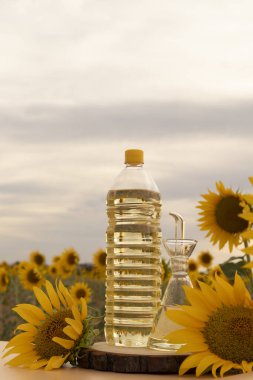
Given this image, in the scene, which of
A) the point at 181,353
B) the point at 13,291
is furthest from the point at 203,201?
the point at 13,291

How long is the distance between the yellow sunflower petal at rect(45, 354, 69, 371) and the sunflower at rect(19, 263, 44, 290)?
4.62 m

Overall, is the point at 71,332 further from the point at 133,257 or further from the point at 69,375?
the point at 133,257

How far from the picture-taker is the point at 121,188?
3.00 meters

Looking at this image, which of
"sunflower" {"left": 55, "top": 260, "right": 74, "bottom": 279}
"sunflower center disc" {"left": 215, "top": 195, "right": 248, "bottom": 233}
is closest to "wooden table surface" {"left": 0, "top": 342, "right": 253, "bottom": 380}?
"sunflower center disc" {"left": 215, "top": 195, "right": 248, "bottom": 233}

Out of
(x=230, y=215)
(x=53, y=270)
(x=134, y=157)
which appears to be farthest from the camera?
(x=53, y=270)

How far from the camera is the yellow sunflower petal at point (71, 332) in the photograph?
2400mm

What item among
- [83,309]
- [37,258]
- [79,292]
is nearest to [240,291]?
[83,309]

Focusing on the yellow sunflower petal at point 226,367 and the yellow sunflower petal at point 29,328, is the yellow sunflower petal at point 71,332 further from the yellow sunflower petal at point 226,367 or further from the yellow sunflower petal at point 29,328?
Result: the yellow sunflower petal at point 226,367

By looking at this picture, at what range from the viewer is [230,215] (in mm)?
4164

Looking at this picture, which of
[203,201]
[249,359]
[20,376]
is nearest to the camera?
[249,359]

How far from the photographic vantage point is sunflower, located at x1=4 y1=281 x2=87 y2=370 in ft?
7.95

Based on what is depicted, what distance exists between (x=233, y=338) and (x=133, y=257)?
0.82 m

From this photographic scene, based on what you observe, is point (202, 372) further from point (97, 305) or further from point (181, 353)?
point (97, 305)

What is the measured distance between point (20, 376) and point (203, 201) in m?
2.15
